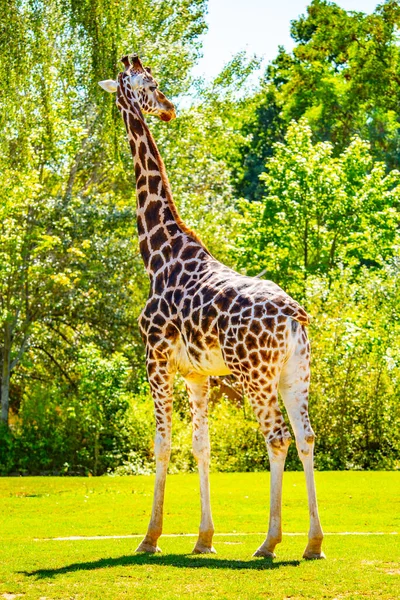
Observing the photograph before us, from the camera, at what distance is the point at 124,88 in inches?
532

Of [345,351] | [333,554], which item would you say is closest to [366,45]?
[345,351]

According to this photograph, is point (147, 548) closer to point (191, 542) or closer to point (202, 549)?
point (202, 549)

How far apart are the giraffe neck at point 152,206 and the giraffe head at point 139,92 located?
75 mm

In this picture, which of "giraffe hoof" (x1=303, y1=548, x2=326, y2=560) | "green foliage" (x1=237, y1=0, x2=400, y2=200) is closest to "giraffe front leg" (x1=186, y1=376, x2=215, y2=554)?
"giraffe hoof" (x1=303, y1=548, x2=326, y2=560)

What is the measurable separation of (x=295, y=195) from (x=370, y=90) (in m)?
12.3

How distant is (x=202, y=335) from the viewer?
11.7m

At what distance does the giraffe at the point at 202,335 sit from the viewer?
11055 millimetres

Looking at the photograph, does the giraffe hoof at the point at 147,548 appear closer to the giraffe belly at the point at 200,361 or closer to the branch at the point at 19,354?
the giraffe belly at the point at 200,361

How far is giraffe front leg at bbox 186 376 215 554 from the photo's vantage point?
11.8 metres

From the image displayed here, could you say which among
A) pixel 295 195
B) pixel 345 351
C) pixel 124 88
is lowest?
pixel 345 351

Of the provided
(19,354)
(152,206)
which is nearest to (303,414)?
(152,206)

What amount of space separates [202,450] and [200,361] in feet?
3.51

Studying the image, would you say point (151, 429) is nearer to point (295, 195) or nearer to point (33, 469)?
point (33, 469)

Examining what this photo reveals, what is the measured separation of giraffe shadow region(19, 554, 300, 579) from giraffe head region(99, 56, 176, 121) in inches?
210
